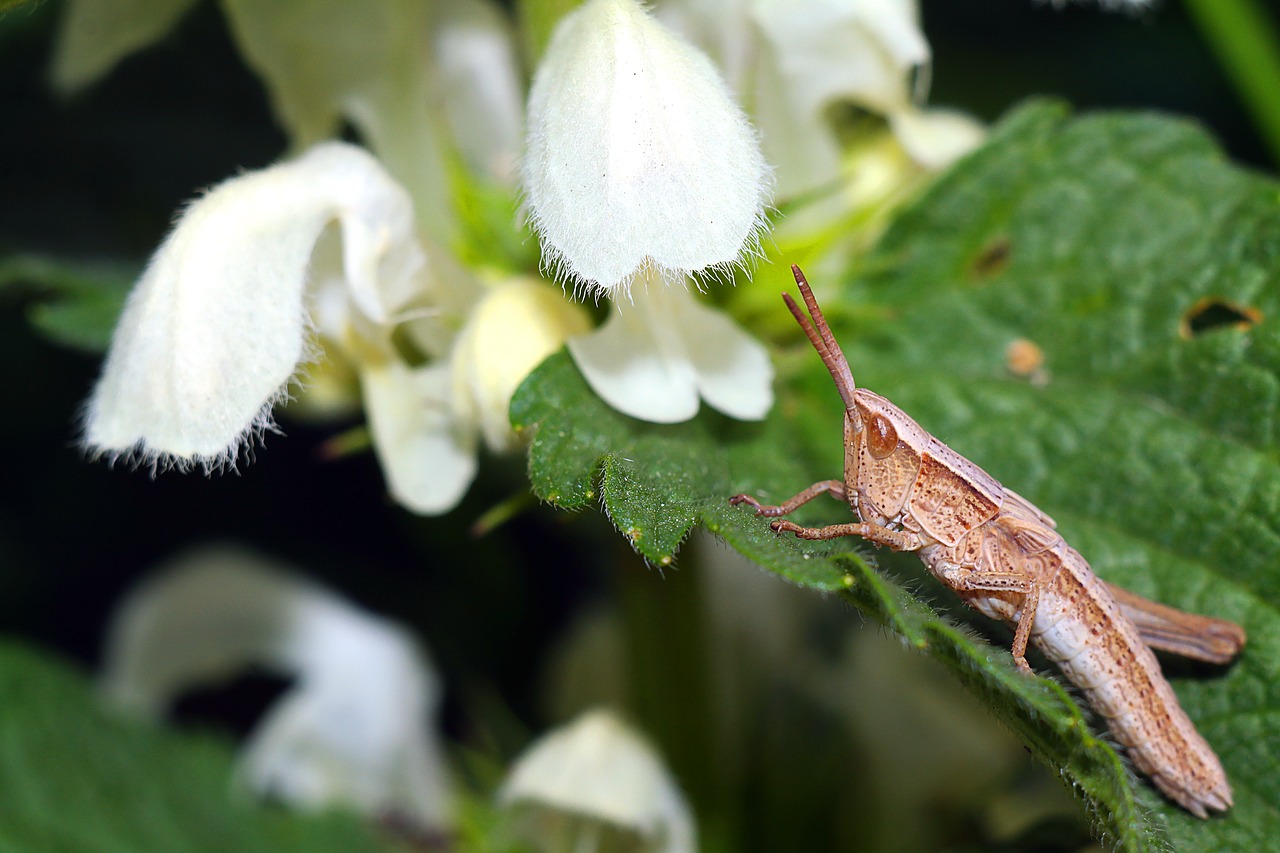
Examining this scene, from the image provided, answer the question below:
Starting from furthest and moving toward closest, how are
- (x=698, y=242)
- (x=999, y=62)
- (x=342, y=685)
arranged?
(x=999, y=62), (x=342, y=685), (x=698, y=242)

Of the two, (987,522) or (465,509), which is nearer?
(987,522)

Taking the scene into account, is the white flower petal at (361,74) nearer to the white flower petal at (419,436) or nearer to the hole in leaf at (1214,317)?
the white flower petal at (419,436)

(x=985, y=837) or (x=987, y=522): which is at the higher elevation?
(x=987, y=522)

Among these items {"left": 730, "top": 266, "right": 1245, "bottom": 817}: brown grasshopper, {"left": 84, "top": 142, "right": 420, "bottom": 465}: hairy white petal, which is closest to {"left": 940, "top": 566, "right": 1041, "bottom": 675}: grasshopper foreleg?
{"left": 730, "top": 266, "right": 1245, "bottom": 817}: brown grasshopper

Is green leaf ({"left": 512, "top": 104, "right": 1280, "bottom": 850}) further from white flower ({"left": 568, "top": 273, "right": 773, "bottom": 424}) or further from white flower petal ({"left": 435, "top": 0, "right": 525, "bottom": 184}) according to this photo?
white flower petal ({"left": 435, "top": 0, "right": 525, "bottom": 184})

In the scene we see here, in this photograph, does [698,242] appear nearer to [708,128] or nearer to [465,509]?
[708,128]

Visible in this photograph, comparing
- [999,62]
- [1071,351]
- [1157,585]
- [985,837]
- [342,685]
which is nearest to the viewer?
[1157,585]

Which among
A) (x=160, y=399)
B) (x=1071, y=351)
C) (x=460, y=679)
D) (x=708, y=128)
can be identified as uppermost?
(x=708, y=128)

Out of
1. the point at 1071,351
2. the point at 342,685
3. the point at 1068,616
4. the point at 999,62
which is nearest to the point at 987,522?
the point at 1068,616
